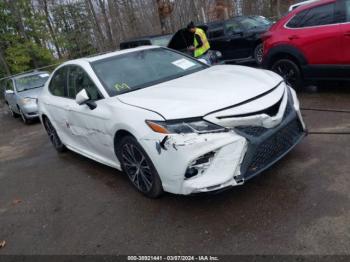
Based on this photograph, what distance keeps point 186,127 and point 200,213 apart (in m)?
0.91

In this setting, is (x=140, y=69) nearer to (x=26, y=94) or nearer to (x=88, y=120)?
(x=88, y=120)

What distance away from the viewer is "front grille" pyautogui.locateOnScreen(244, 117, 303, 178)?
350cm

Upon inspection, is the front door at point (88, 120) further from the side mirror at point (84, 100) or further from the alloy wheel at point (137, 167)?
the alloy wheel at point (137, 167)

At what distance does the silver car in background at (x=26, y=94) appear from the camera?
10.5 metres

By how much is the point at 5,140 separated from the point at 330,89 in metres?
7.60

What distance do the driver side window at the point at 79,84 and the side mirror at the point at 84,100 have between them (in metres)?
0.11

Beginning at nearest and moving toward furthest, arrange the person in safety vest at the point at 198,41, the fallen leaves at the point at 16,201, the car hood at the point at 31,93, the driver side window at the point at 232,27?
the fallen leaves at the point at 16,201
the person in safety vest at the point at 198,41
the car hood at the point at 31,93
the driver side window at the point at 232,27

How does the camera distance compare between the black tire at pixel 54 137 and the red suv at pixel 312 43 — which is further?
the black tire at pixel 54 137

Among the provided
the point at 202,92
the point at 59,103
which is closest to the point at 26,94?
the point at 59,103

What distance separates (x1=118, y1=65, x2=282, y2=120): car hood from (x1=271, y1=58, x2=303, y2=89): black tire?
105 inches

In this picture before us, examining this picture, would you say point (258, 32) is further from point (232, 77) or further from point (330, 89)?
point (232, 77)

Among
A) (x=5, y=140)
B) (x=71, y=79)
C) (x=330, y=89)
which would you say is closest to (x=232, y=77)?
(x=71, y=79)

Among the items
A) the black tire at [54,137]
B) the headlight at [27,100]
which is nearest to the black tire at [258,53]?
the black tire at [54,137]

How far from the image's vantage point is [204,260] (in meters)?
3.07
